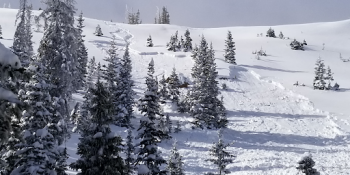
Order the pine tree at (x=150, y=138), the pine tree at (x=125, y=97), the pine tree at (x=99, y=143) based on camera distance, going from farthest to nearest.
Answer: the pine tree at (x=125, y=97) → the pine tree at (x=150, y=138) → the pine tree at (x=99, y=143)

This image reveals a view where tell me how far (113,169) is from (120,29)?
343 feet

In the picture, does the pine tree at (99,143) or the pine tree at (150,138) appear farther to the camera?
the pine tree at (150,138)

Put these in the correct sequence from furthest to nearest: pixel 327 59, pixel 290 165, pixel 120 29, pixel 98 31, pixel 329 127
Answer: pixel 120 29 → pixel 98 31 → pixel 327 59 → pixel 329 127 → pixel 290 165

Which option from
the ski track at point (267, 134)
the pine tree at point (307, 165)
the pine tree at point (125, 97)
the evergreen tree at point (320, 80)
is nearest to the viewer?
the pine tree at point (307, 165)

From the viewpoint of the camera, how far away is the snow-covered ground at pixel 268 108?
29975 millimetres

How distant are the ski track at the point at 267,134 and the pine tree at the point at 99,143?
16245mm

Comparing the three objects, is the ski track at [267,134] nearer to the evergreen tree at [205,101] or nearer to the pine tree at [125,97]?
the evergreen tree at [205,101]

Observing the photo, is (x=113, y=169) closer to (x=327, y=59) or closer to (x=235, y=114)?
(x=235, y=114)

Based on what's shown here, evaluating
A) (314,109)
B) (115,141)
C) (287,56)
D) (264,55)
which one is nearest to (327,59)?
(287,56)

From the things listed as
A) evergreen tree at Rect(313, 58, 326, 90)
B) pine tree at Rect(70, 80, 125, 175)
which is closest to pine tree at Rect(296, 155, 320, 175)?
pine tree at Rect(70, 80, 125, 175)

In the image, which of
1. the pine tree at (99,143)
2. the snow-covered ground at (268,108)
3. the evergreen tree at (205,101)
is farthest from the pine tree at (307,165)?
the evergreen tree at (205,101)

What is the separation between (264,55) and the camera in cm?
7969

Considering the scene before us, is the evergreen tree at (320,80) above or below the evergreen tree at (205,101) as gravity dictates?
above

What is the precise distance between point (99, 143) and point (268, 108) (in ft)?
125
